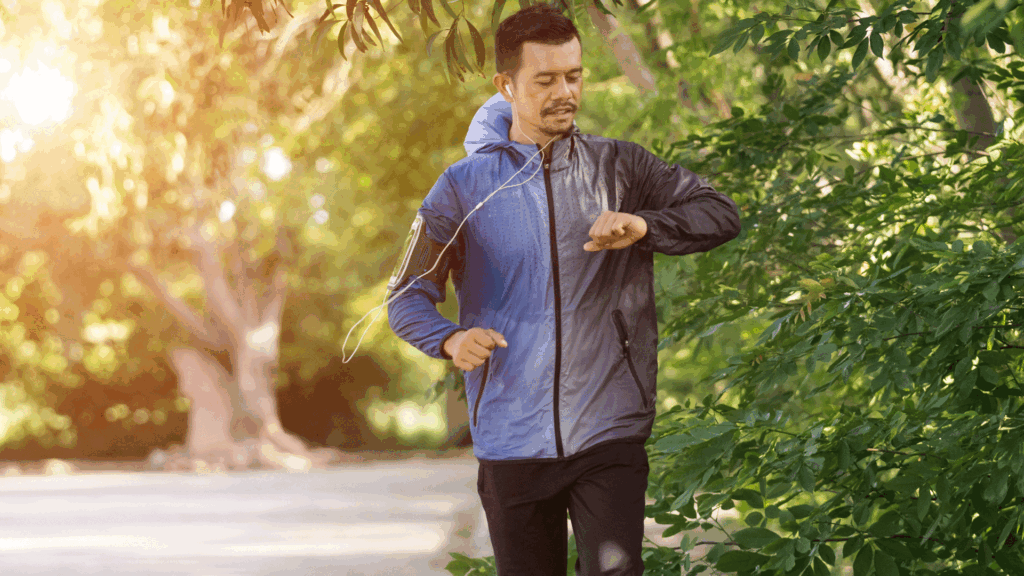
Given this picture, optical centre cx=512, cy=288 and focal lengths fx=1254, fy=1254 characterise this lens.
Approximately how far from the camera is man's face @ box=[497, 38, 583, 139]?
294 centimetres

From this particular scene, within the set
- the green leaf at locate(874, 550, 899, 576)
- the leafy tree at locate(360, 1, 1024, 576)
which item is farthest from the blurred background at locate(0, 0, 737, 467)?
the green leaf at locate(874, 550, 899, 576)

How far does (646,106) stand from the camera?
23.4 ft

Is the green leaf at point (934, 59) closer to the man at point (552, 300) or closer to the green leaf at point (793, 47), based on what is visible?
the green leaf at point (793, 47)

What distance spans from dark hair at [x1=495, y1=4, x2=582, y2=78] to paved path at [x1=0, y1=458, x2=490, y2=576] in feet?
26.6

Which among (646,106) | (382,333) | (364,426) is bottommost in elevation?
(364,426)

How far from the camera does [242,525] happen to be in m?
15.6

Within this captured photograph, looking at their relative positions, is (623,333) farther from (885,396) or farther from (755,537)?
(885,396)

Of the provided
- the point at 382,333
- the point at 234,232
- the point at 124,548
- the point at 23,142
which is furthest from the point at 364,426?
the point at 124,548

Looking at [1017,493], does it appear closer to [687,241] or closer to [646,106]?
[687,241]

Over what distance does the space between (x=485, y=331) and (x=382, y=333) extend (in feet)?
88.7

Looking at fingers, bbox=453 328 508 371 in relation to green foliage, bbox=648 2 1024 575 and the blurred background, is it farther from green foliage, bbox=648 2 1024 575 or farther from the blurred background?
the blurred background

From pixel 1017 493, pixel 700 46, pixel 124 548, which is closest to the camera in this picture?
pixel 1017 493

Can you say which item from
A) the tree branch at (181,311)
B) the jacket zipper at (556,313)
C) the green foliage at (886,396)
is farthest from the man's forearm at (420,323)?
the tree branch at (181,311)

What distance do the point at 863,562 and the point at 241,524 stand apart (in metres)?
13.3
